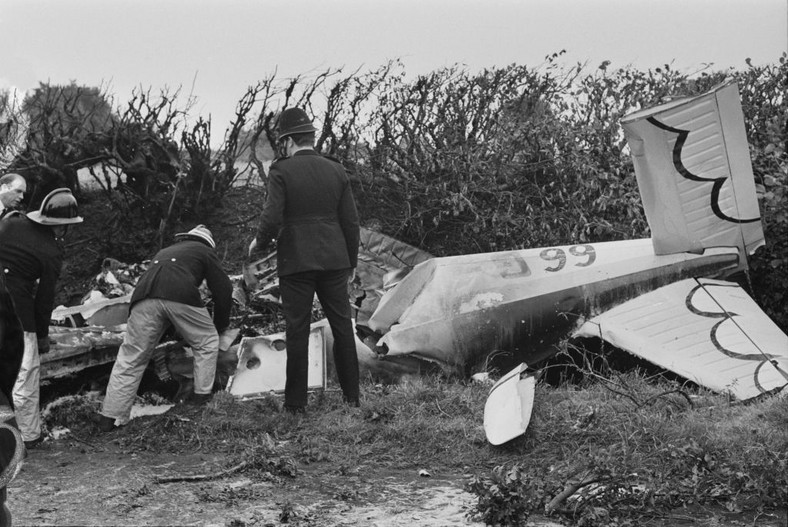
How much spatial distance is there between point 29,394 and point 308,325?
Answer: 1842mm

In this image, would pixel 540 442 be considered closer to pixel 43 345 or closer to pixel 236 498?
pixel 236 498

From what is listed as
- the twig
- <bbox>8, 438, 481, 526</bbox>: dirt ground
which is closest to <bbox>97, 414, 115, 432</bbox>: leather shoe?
the twig

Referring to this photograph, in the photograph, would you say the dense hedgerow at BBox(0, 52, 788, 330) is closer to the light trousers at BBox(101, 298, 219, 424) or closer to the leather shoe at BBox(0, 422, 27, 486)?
the light trousers at BBox(101, 298, 219, 424)

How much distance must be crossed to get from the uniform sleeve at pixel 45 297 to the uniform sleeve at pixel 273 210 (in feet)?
4.50

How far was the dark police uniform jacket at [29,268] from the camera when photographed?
5555 mm

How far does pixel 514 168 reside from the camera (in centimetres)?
896

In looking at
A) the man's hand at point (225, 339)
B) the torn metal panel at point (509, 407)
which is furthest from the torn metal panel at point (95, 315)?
the torn metal panel at point (509, 407)

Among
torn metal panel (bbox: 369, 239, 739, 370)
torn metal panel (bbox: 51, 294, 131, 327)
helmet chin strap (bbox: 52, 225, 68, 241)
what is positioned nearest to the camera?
helmet chin strap (bbox: 52, 225, 68, 241)

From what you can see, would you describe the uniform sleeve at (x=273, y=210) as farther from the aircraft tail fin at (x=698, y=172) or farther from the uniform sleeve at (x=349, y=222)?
the aircraft tail fin at (x=698, y=172)

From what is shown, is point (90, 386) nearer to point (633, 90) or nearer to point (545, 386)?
point (545, 386)

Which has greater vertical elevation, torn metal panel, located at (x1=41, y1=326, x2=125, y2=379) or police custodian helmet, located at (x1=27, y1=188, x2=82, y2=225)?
police custodian helmet, located at (x1=27, y1=188, x2=82, y2=225)

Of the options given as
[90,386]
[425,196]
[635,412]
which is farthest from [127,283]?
[635,412]

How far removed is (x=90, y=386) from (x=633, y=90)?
19.9 feet

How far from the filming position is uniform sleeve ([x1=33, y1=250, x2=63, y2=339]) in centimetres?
557
